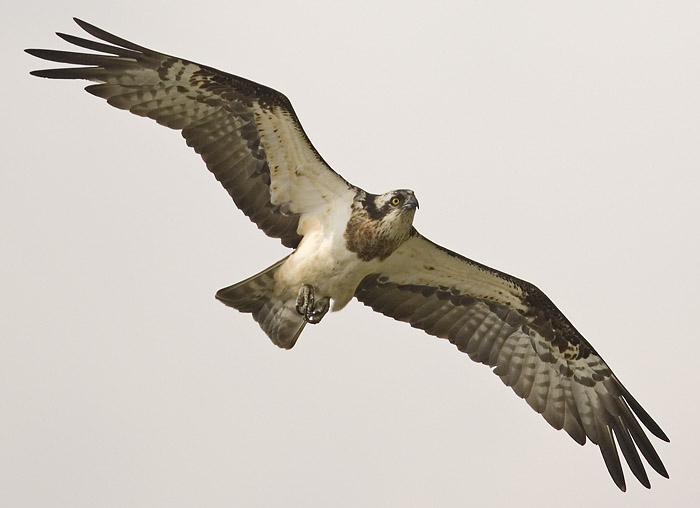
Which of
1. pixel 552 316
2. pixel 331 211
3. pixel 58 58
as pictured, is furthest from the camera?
pixel 552 316

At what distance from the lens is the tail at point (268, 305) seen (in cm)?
1420

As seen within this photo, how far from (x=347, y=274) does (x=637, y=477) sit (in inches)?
156

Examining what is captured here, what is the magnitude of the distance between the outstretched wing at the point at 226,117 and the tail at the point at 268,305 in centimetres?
57

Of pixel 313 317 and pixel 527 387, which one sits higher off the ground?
pixel 527 387

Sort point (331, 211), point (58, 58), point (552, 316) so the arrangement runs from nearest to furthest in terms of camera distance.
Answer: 1. point (58, 58)
2. point (331, 211)
3. point (552, 316)

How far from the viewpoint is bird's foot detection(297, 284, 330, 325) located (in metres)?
14.0

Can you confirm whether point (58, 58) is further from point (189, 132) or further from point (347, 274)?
point (347, 274)

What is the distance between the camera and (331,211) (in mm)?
14148

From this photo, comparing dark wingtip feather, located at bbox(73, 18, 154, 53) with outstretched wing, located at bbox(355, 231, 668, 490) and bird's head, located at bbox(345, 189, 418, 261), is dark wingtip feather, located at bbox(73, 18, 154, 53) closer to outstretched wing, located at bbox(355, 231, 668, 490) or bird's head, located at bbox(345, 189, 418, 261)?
bird's head, located at bbox(345, 189, 418, 261)

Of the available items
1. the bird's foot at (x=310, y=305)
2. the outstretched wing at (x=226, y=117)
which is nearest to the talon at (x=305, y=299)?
the bird's foot at (x=310, y=305)

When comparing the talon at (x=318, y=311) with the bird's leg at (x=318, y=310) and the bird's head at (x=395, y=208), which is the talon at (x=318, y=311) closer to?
the bird's leg at (x=318, y=310)

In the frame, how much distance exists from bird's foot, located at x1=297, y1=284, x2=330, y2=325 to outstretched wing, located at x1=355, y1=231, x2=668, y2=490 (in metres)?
1.05

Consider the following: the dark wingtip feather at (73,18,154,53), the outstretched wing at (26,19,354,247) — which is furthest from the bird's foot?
the dark wingtip feather at (73,18,154,53)

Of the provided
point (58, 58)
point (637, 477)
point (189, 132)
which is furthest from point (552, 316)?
point (58, 58)
